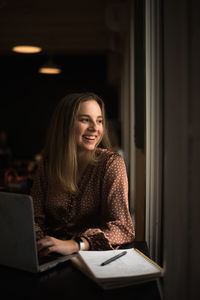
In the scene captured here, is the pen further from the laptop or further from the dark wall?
the dark wall

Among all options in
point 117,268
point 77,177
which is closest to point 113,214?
point 77,177

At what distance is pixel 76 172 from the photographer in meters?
1.85

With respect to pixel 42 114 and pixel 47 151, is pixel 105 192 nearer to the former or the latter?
pixel 47 151

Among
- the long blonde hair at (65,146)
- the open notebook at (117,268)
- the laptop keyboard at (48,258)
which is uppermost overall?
the long blonde hair at (65,146)

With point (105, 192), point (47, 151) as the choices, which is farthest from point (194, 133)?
point (47, 151)

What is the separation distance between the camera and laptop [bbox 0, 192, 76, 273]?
115 centimetres

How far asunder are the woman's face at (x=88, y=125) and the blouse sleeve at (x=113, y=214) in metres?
0.14

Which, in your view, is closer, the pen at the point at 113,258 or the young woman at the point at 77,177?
the pen at the point at 113,258

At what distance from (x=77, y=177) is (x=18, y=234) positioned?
0.69 m

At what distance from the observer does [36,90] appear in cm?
952

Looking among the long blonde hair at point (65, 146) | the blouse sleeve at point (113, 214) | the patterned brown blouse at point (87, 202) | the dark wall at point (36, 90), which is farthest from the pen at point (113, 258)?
the dark wall at point (36, 90)

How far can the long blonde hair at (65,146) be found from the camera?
1.80 metres

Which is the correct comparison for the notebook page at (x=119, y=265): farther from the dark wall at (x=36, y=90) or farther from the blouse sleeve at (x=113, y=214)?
A: the dark wall at (x=36, y=90)

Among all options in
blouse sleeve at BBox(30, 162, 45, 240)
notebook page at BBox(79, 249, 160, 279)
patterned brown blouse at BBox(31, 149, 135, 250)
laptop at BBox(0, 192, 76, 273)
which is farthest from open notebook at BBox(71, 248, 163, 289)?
blouse sleeve at BBox(30, 162, 45, 240)
